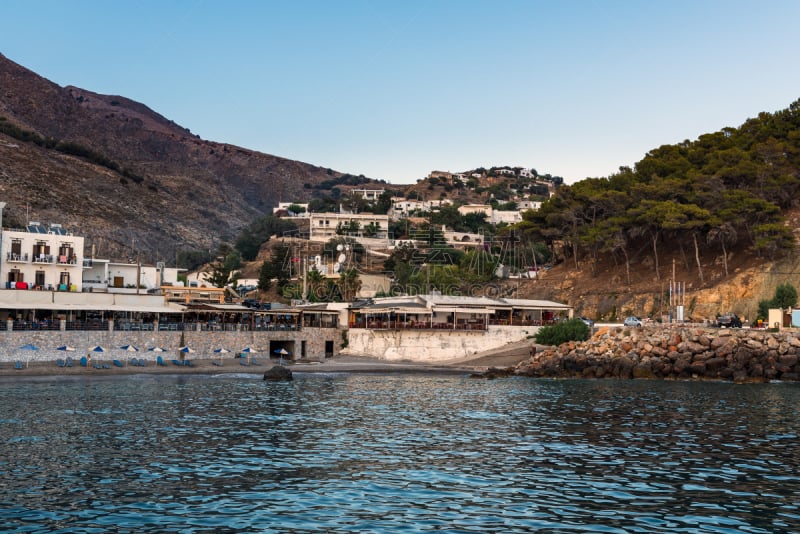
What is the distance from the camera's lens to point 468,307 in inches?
2815

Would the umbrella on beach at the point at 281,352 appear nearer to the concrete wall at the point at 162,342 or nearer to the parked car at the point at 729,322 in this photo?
the concrete wall at the point at 162,342

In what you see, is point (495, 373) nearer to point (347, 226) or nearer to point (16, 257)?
point (16, 257)

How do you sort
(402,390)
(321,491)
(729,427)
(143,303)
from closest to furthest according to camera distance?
1. (321,491)
2. (729,427)
3. (402,390)
4. (143,303)

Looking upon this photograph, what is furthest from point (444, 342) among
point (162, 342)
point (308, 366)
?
point (162, 342)

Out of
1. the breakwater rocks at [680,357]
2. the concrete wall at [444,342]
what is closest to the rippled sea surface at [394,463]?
the breakwater rocks at [680,357]

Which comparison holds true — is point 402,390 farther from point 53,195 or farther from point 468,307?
point 53,195

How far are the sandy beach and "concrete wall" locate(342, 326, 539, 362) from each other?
38.1 inches

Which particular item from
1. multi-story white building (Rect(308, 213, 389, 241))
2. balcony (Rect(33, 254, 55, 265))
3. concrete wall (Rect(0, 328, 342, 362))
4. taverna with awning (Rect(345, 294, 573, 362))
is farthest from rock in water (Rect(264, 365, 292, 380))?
multi-story white building (Rect(308, 213, 389, 241))

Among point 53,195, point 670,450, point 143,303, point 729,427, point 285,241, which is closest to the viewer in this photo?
point 670,450

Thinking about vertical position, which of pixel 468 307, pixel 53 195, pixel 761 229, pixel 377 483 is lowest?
pixel 377 483

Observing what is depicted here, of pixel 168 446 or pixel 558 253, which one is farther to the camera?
pixel 558 253

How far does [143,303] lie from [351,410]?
35.6 metres

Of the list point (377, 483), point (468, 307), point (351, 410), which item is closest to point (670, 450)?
point (377, 483)

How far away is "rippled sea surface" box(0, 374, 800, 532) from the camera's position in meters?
17.4
